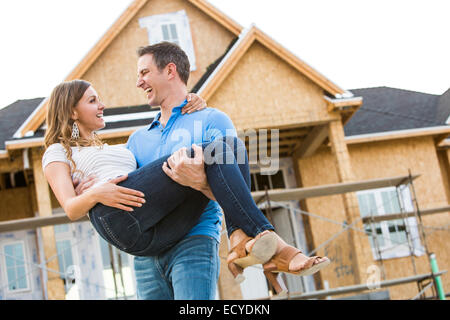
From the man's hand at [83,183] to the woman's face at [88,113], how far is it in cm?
27

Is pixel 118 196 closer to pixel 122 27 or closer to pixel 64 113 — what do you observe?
pixel 64 113

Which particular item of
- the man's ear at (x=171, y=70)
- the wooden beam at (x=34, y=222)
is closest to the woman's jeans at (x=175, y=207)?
the man's ear at (x=171, y=70)

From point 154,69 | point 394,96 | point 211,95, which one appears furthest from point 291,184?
point 154,69

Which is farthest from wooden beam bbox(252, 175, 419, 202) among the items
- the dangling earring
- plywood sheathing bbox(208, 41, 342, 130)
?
the dangling earring

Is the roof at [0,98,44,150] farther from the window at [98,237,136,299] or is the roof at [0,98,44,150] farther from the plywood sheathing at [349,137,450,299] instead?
the plywood sheathing at [349,137,450,299]

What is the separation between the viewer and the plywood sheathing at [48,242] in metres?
11.0

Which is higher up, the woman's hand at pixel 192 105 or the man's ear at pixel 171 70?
the man's ear at pixel 171 70

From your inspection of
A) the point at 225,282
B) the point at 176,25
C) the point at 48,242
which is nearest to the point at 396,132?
the point at 225,282

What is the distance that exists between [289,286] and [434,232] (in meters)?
3.54

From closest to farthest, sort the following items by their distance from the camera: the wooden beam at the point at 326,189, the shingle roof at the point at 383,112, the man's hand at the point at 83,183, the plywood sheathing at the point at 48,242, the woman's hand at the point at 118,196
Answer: the woman's hand at the point at 118,196 → the man's hand at the point at 83,183 → the plywood sheathing at the point at 48,242 → the wooden beam at the point at 326,189 → the shingle roof at the point at 383,112

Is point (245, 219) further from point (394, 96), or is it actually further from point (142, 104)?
point (394, 96)

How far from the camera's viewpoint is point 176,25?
13969 mm

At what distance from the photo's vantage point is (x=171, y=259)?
269 centimetres

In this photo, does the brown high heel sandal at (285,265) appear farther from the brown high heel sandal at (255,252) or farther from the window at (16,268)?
the window at (16,268)
